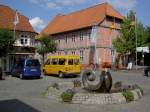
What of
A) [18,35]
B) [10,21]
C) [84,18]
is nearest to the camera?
[18,35]

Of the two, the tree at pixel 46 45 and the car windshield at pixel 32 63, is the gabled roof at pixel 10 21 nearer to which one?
the tree at pixel 46 45

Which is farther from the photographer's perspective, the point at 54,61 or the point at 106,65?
the point at 106,65

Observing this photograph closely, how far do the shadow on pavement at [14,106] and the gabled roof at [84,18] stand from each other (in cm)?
3355

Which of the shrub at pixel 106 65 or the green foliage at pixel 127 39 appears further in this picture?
the shrub at pixel 106 65

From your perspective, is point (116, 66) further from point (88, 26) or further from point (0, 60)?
point (0, 60)

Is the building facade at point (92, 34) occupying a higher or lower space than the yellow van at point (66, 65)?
higher

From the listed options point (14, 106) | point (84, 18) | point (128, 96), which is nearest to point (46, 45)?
point (84, 18)

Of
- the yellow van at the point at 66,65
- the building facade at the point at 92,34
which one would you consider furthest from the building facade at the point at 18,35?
the yellow van at the point at 66,65

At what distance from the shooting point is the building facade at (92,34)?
46.5m

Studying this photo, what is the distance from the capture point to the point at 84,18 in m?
51.7

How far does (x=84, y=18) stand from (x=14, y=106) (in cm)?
3994

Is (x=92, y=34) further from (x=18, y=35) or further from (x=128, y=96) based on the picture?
(x=128, y=96)

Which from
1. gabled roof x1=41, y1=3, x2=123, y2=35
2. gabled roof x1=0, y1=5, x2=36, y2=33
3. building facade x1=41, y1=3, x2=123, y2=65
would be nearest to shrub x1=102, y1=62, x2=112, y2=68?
building facade x1=41, y1=3, x2=123, y2=65

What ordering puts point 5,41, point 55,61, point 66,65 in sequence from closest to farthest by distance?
point 66,65, point 55,61, point 5,41
